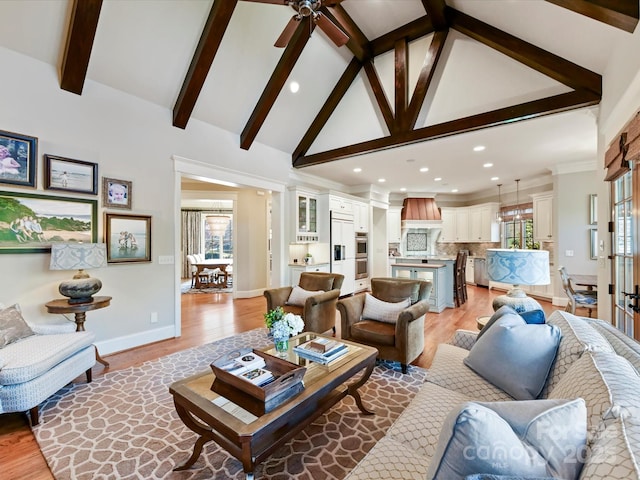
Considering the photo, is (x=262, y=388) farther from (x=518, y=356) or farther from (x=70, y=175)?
(x=70, y=175)

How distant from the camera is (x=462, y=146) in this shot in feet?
15.2

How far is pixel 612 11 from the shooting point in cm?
210

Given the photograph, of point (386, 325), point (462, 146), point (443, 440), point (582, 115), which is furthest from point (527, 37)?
point (443, 440)

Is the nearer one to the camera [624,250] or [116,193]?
[624,250]

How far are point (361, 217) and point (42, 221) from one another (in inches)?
231

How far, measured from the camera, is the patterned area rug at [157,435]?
1753 millimetres

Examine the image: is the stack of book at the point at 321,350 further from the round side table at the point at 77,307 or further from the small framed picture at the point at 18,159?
the small framed picture at the point at 18,159

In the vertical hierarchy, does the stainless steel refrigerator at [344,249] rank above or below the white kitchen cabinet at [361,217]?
below

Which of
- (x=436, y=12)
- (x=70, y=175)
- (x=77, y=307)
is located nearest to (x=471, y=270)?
(x=436, y=12)

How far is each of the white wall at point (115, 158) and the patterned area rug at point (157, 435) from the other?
0.96 m

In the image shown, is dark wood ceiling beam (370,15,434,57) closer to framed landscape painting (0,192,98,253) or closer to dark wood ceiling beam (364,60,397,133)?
dark wood ceiling beam (364,60,397,133)

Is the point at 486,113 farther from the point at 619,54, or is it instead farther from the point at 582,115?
the point at 619,54

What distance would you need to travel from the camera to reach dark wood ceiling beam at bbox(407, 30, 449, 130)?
400 centimetres

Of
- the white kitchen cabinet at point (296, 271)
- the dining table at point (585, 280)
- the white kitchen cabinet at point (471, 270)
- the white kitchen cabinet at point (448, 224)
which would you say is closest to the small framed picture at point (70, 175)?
the white kitchen cabinet at point (296, 271)
